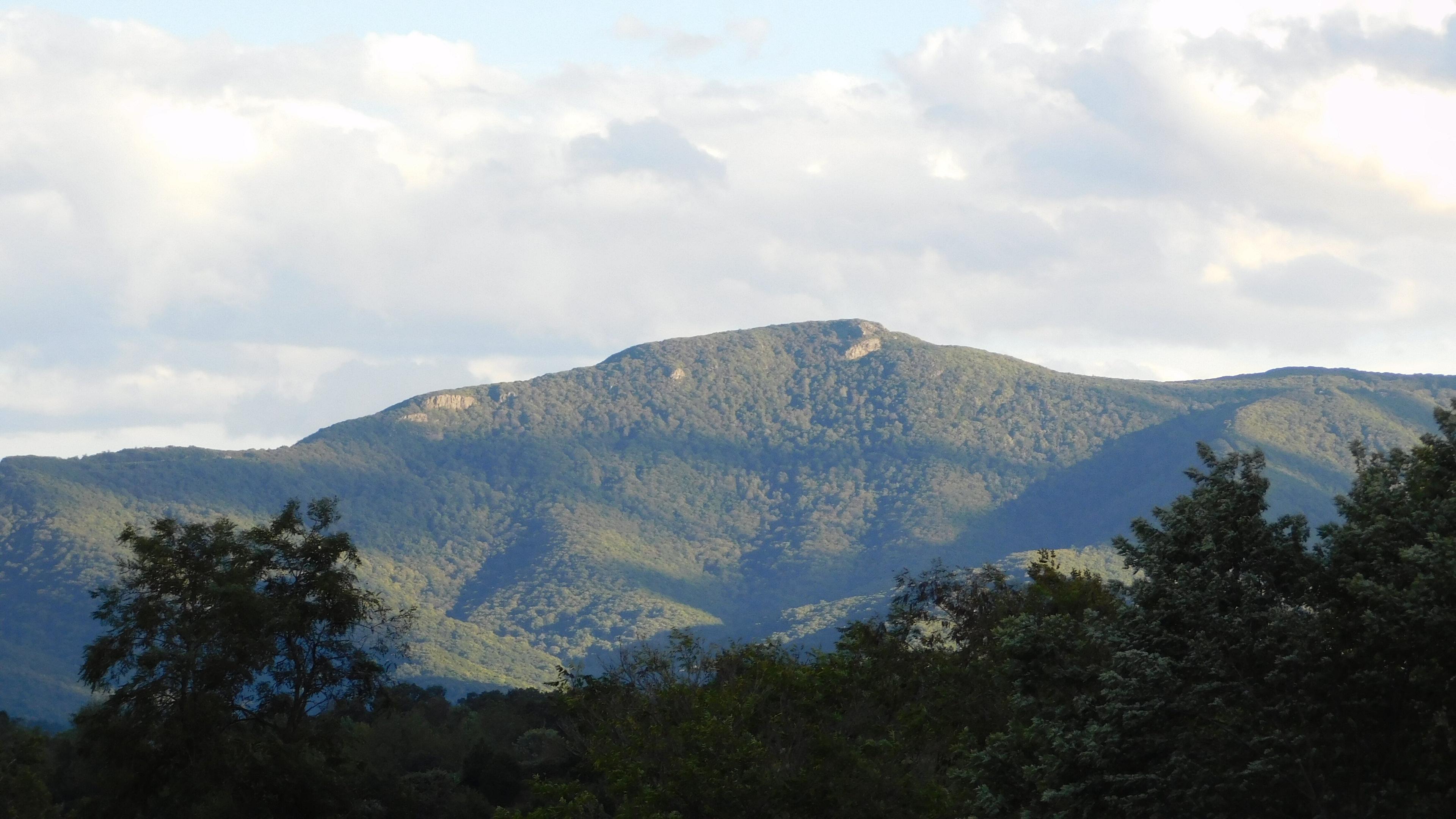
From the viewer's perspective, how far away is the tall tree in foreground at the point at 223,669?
115 feet

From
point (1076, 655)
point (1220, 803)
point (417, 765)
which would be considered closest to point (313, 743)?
point (1076, 655)

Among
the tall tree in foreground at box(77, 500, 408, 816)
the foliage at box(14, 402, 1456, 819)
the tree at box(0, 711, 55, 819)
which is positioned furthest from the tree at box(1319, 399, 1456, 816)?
the tree at box(0, 711, 55, 819)

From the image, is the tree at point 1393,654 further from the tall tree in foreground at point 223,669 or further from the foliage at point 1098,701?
the tall tree in foreground at point 223,669

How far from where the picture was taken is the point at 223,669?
3534 centimetres

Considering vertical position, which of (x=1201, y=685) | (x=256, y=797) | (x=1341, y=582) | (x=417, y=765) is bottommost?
(x=417, y=765)

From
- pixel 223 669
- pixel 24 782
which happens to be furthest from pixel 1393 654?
pixel 24 782

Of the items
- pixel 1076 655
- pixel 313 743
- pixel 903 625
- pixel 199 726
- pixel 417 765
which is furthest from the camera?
pixel 417 765

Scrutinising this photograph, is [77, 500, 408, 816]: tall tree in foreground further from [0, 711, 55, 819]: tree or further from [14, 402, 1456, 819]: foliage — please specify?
[0, 711, 55, 819]: tree

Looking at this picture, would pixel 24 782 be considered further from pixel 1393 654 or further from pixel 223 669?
pixel 1393 654

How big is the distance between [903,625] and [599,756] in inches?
602

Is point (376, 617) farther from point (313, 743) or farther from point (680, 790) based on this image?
point (680, 790)

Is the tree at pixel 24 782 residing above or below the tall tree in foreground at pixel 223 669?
below

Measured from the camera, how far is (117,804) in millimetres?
35500

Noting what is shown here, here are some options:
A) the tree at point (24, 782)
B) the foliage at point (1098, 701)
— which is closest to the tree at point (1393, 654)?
the foliage at point (1098, 701)
